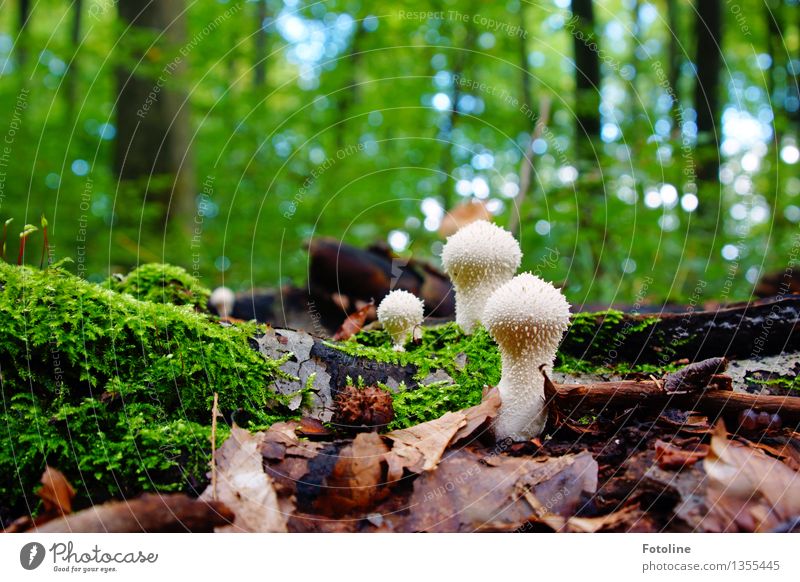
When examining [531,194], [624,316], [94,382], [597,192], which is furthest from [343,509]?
[531,194]

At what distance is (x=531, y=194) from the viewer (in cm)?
766

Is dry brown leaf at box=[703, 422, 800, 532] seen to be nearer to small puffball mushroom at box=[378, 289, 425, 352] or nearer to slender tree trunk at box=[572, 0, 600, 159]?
small puffball mushroom at box=[378, 289, 425, 352]

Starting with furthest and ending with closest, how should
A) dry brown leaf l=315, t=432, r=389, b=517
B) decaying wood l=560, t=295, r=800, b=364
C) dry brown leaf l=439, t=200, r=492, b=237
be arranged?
dry brown leaf l=439, t=200, r=492, b=237 < decaying wood l=560, t=295, r=800, b=364 < dry brown leaf l=315, t=432, r=389, b=517

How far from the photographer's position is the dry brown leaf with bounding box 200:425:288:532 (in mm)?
1696

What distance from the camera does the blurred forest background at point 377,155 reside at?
6.78 metres

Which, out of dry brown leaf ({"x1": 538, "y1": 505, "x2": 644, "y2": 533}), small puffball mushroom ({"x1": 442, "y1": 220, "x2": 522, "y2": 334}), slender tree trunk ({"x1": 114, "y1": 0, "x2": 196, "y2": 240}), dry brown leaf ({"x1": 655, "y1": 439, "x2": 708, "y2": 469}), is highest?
slender tree trunk ({"x1": 114, "y1": 0, "x2": 196, "y2": 240})

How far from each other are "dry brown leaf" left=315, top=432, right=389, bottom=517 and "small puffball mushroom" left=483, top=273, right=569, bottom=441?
23.8 inches

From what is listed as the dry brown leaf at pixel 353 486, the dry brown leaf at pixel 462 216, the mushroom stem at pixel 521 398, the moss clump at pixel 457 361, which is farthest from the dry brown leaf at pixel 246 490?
the dry brown leaf at pixel 462 216

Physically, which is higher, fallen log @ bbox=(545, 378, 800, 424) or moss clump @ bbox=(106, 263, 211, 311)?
moss clump @ bbox=(106, 263, 211, 311)

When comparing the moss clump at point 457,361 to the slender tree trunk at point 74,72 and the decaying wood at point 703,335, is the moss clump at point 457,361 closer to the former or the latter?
the decaying wood at point 703,335

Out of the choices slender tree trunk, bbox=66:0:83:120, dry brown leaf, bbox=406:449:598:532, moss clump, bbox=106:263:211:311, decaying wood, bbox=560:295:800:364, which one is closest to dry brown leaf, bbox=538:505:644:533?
dry brown leaf, bbox=406:449:598:532

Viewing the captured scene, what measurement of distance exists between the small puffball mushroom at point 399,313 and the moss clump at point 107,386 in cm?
78
